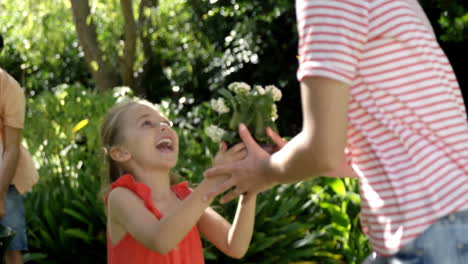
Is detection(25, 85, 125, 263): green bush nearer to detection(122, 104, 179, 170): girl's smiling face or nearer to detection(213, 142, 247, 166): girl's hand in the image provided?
detection(122, 104, 179, 170): girl's smiling face

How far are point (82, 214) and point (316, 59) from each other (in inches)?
149

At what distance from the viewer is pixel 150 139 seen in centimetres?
274

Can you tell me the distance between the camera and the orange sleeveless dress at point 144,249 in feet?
8.60

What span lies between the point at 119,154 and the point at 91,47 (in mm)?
5762

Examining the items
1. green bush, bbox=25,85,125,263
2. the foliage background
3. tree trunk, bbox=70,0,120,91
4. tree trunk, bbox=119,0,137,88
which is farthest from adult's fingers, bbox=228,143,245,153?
tree trunk, bbox=70,0,120,91

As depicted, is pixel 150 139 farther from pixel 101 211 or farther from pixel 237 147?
pixel 101 211

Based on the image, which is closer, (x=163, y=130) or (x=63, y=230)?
(x=163, y=130)

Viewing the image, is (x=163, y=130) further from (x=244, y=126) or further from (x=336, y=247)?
(x=336, y=247)

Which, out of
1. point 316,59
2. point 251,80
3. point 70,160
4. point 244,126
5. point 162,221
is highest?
point 316,59

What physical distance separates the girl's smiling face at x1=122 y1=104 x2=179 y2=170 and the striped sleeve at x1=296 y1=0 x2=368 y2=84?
46.9 inches

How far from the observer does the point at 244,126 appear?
219cm

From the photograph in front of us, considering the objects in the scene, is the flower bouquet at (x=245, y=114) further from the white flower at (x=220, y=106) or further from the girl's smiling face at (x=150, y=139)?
the girl's smiling face at (x=150, y=139)

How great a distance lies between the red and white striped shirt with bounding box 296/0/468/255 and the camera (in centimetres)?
158

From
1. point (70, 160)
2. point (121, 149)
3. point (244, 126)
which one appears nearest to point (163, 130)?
point (121, 149)
